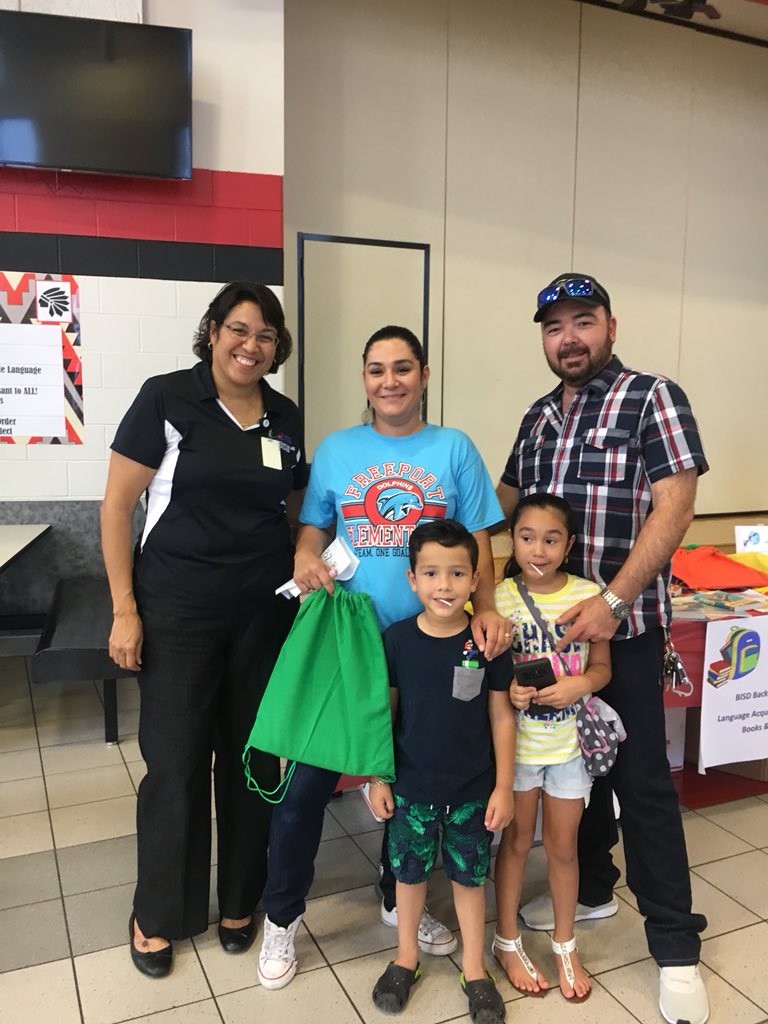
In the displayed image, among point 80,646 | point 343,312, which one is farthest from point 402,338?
point 343,312

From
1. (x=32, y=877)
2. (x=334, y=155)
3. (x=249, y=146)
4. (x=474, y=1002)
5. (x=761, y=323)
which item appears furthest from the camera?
(x=761, y=323)

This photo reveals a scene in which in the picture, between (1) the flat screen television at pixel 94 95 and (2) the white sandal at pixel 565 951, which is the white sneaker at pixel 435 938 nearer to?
(2) the white sandal at pixel 565 951

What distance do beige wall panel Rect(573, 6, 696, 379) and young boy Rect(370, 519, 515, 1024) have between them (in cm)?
378

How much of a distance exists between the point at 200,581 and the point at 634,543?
3.41 feet

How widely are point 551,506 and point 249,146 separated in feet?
8.61

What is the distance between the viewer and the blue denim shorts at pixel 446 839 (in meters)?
1.77

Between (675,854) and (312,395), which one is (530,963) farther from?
(312,395)

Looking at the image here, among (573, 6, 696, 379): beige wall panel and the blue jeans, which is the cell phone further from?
(573, 6, 696, 379): beige wall panel

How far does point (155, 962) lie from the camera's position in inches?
75.2

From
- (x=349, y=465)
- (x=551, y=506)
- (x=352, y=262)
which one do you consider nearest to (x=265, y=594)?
(x=349, y=465)

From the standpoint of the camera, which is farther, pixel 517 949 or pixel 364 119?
pixel 364 119

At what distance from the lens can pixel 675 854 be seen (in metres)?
1.86

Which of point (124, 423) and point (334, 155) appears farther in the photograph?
point (334, 155)

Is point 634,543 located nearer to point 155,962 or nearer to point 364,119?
point 155,962
